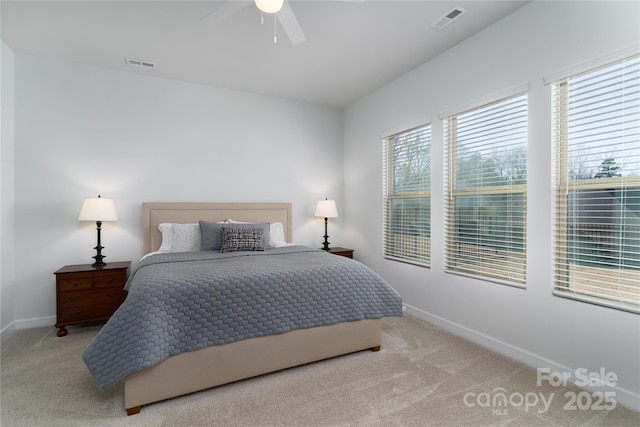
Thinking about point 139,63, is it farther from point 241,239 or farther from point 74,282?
point 74,282

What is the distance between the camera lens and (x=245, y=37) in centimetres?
291

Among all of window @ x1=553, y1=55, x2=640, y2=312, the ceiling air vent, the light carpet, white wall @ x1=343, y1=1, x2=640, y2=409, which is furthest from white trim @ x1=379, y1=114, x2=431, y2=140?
the light carpet

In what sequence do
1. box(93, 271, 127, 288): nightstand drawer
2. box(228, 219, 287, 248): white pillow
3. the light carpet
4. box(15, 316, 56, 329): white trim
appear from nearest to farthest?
1. the light carpet
2. box(93, 271, 127, 288): nightstand drawer
3. box(15, 316, 56, 329): white trim
4. box(228, 219, 287, 248): white pillow

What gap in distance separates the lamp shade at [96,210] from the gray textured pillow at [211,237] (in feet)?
A: 2.99

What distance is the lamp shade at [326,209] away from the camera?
4445mm

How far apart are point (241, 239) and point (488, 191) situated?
8.13ft

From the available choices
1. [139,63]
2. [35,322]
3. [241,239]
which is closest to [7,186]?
[35,322]

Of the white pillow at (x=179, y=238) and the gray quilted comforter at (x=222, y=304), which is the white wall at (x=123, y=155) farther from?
the gray quilted comforter at (x=222, y=304)

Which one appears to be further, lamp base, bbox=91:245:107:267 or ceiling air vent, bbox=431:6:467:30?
lamp base, bbox=91:245:107:267

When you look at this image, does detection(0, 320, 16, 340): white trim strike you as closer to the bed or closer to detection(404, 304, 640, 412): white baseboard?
the bed

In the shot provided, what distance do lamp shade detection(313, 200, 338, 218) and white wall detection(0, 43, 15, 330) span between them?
335cm

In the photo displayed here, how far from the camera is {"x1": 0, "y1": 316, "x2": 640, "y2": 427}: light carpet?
1822 mm

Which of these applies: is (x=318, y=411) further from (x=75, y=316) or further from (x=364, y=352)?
(x=75, y=316)

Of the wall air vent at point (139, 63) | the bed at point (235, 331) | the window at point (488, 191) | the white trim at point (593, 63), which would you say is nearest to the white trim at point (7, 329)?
the bed at point (235, 331)
